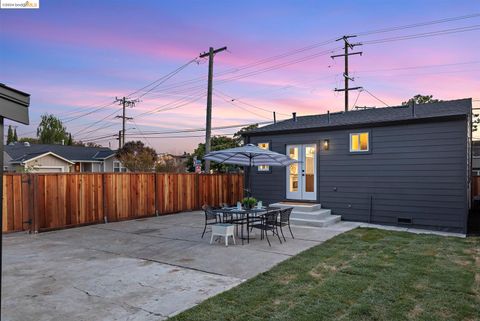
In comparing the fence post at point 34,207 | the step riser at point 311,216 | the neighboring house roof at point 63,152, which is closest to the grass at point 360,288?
the step riser at point 311,216

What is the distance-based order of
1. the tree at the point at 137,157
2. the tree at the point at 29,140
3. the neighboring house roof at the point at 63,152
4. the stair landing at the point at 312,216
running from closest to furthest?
the stair landing at the point at 312,216, the tree at the point at 137,157, the neighboring house roof at the point at 63,152, the tree at the point at 29,140

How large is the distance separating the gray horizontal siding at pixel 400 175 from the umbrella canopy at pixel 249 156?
8.60 ft

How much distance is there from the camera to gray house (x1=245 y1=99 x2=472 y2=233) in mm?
8859

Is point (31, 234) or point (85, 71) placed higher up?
point (85, 71)

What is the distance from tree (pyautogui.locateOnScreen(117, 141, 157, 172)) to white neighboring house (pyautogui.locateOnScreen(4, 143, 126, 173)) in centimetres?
227

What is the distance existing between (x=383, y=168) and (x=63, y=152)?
87.5 ft

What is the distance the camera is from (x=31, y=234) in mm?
8609

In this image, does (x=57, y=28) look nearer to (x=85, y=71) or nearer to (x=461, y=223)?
(x=85, y=71)

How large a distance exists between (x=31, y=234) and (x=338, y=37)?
60.1 feet

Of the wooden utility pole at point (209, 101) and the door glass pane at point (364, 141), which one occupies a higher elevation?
the wooden utility pole at point (209, 101)

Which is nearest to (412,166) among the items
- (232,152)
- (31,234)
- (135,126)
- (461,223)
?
(461,223)

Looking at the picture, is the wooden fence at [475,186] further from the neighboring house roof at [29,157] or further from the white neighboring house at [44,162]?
the neighboring house roof at [29,157]

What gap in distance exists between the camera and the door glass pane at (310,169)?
11438mm

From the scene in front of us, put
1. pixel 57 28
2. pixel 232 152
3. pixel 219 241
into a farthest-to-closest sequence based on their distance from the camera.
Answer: pixel 57 28
pixel 232 152
pixel 219 241
